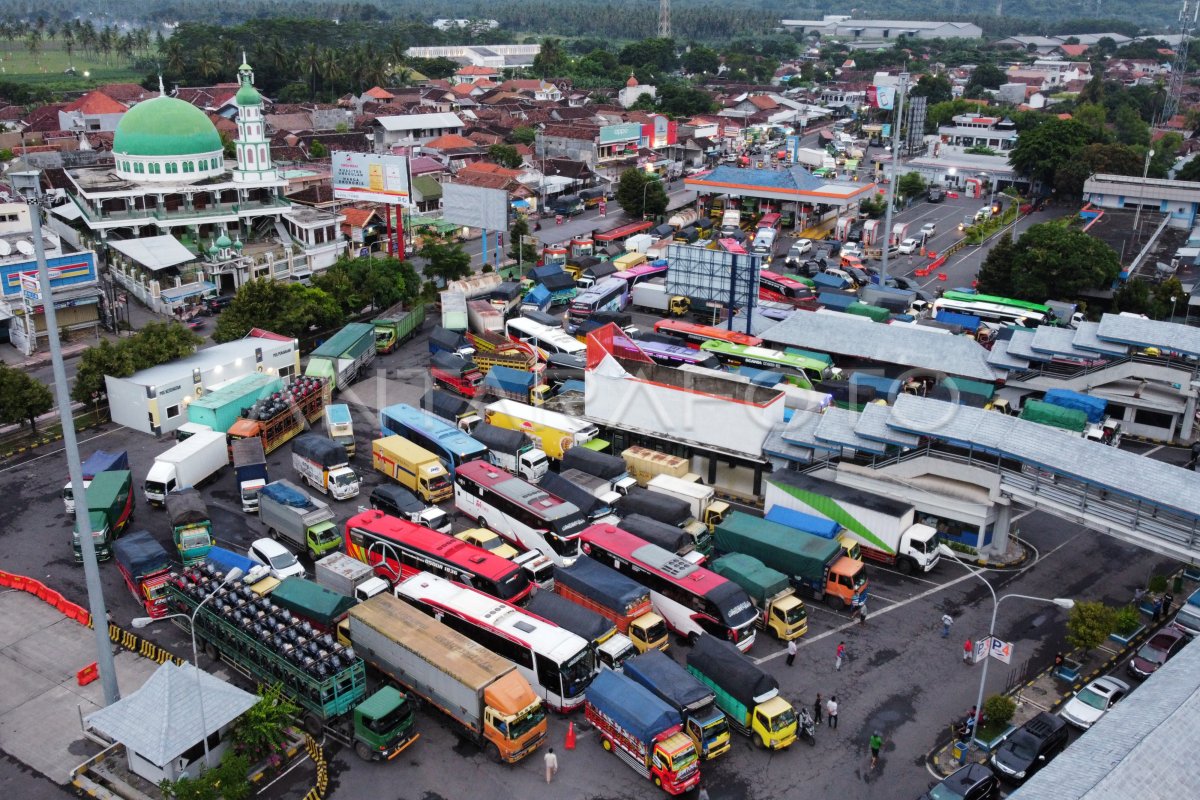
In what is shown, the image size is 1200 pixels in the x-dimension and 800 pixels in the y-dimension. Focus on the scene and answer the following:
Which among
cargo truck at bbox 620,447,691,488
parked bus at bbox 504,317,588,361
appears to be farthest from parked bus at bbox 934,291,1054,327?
cargo truck at bbox 620,447,691,488

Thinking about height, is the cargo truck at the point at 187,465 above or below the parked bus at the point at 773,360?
below

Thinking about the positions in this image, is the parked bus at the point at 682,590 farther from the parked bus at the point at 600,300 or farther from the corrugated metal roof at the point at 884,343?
the parked bus at the point at 600,300

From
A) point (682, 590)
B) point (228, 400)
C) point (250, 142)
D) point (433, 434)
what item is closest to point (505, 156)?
point (250, 142)

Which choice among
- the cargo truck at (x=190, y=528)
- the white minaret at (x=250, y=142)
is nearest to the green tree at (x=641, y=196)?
the white minaret at (x=250, y=142)

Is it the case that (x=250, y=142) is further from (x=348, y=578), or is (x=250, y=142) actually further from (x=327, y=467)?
(x=348, y=578)

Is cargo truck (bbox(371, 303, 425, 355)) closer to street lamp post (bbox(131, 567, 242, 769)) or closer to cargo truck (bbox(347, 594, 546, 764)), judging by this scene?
street lamp post (bbox(131, 567, 242, 769))

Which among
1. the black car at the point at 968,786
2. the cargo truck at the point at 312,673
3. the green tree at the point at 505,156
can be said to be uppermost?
the green tree at the point at 505,156

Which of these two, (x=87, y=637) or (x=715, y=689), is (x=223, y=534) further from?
(x=715, y=689)

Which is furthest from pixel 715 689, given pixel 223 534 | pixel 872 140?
pixel 872 140
